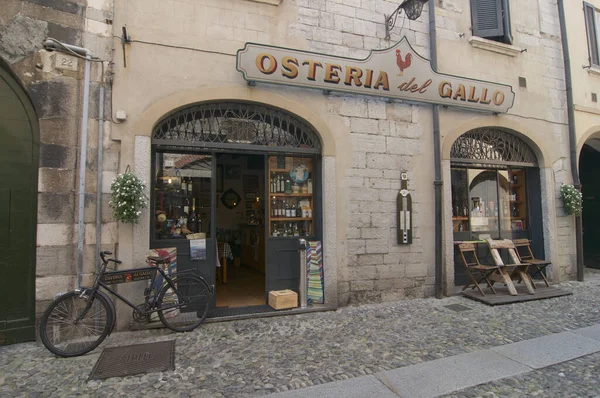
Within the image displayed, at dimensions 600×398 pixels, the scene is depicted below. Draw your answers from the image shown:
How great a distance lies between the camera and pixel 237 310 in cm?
548

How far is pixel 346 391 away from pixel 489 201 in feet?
20.3

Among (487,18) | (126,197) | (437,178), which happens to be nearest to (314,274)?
(437,178)

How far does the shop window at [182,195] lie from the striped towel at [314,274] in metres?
1.69

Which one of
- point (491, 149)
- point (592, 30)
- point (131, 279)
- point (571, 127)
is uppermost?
point (592, 30)

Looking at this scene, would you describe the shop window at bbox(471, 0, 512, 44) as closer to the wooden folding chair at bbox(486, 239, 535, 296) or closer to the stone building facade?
the stone building facade

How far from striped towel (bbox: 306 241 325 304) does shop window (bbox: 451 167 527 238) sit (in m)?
3.30

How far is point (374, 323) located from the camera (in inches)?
197

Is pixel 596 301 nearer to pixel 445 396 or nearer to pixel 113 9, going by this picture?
pixel 445 396

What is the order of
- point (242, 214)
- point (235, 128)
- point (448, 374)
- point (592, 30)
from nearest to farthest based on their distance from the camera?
point (448, 374)
point (235, 128)
point (592, 30)
point (242, 214)

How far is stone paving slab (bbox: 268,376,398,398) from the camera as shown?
3.06m

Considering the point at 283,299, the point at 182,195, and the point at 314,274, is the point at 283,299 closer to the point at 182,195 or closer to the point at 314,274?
the point at 314,274

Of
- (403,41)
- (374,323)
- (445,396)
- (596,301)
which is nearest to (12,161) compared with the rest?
(374,323)

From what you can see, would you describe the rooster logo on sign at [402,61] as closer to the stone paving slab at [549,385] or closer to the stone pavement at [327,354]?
the stone pavement at [327,354]

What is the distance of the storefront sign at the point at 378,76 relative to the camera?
5.35 m
